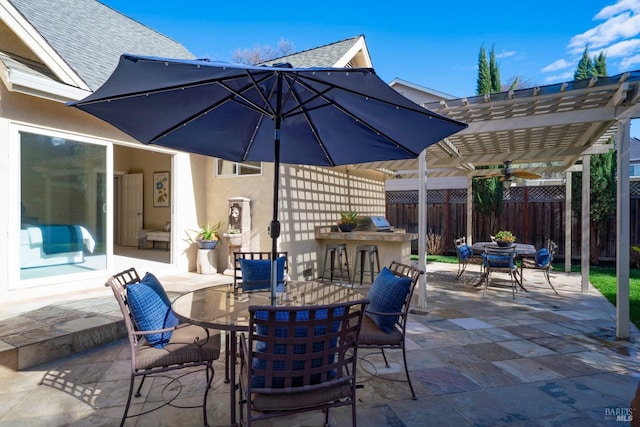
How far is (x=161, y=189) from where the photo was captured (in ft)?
32.2

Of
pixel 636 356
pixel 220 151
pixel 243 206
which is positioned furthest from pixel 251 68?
pixel 243 206

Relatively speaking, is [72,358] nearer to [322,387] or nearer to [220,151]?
[220,151]

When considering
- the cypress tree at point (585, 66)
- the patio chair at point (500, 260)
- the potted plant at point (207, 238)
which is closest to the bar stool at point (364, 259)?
the patio chair at point (500, 260)

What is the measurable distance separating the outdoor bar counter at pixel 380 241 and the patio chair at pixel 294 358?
4.80 meters

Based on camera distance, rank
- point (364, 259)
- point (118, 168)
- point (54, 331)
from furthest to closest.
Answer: point (118, 168) < point (364, 259) < point (54, 331)

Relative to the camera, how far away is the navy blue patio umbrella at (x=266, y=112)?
201cm

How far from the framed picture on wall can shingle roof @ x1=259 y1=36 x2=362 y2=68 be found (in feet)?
14.0

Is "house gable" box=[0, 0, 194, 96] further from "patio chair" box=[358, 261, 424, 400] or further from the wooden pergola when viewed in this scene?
the wooden pergola

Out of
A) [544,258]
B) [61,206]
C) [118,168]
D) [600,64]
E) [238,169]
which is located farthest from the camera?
[118,168]

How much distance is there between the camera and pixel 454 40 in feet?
42.1

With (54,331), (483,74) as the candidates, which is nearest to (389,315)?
(54,331)

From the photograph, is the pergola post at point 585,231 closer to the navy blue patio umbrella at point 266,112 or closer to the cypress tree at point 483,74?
the navy blue patio umbrella at point 266,112

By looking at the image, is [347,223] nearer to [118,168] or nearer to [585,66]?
[118,168]

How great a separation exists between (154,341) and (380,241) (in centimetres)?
519
